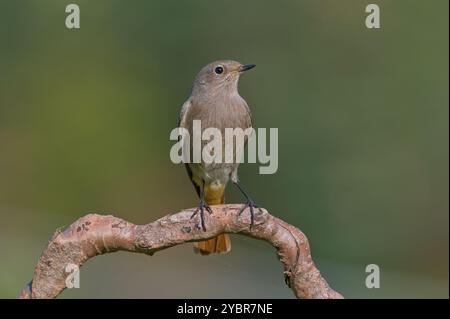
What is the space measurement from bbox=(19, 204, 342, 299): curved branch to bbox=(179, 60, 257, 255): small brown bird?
1695 millimetres

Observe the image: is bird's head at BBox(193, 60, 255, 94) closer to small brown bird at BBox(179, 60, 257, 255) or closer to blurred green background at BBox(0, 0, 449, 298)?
small brown bird at BBox(179, 60, 257, 255)

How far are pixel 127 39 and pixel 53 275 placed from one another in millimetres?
6429

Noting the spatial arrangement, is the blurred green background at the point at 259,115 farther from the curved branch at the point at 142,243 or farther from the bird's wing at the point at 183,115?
the curved branch at the point at 142,243

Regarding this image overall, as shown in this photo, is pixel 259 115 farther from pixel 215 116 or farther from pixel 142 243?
pixel 142 243

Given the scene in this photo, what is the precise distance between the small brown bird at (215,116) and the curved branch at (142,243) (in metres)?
1.70

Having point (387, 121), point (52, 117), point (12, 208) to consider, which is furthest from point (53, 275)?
point (387, 121)

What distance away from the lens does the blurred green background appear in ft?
29.4

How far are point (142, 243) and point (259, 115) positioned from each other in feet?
19.3

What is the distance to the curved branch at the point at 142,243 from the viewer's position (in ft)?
11.1

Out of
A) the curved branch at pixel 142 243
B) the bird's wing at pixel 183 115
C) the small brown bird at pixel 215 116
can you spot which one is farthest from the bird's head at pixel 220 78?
the curved branch at pixel 142 243

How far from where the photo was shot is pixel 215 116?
5.48m

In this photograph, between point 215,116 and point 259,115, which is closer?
point 215,116

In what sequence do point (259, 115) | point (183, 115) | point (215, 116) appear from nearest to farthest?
point (215, 116) < point (183, 115) < point (259, 115)

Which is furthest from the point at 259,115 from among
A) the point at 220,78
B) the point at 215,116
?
the point at 215,116
